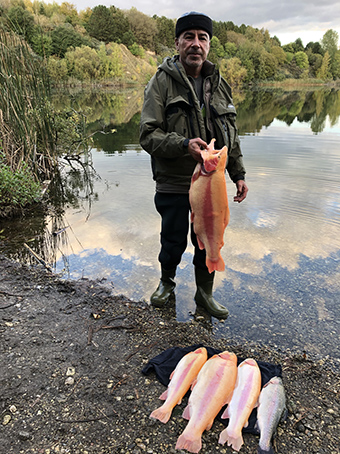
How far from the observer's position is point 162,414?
238cm

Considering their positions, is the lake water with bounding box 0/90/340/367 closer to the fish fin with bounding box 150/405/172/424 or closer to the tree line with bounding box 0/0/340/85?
the fish fin with bounding box 150/405/172/424

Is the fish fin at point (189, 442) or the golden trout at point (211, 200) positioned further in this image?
the golden trout at point (211, 200)

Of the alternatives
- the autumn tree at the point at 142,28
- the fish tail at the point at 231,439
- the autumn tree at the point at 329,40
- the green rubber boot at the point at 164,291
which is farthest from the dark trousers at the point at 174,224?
the autumn tree at the point at 329,40

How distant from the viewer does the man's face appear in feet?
10.3

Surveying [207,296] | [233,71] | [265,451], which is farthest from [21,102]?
[233,71]

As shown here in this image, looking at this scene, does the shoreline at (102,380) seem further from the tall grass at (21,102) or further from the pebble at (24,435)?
the tall grass at (21,102)

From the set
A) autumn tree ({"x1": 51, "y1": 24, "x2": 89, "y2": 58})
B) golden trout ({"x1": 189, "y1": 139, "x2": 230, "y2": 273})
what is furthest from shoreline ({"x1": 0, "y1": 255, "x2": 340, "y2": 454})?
autumn tree ({"x1": 51, "y1": 24, "x2": 89, "y2": 58})

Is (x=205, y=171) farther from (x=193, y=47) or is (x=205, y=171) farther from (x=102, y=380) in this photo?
(x=102, y=380)

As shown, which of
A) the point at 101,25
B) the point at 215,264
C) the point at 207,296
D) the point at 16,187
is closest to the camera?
the point at 215,264

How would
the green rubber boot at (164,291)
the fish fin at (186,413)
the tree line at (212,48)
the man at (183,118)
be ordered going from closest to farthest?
the fish fin at (186,413)
the man at (183,118)
the green rubber boot at (164,291)
the tree line at (212,48)

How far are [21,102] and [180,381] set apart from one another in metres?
6.48

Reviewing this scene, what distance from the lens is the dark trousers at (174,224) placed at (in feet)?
11.7

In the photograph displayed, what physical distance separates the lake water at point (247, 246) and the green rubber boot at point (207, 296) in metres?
0.14

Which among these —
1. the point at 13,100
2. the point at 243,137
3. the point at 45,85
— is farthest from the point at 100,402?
the point at 243,137
